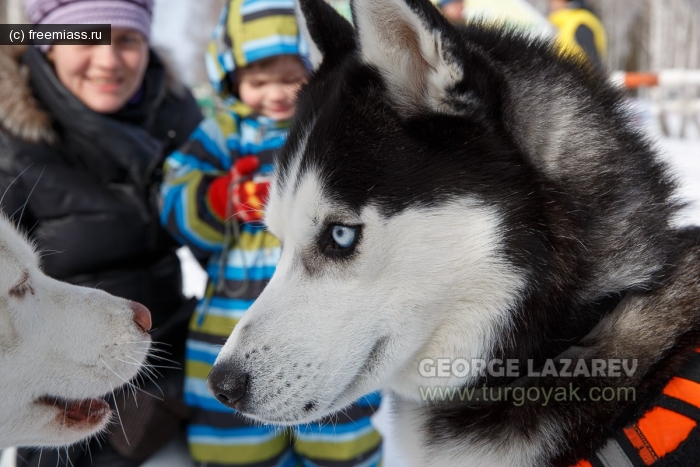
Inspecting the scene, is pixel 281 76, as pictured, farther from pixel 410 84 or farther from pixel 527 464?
pixel 527 464

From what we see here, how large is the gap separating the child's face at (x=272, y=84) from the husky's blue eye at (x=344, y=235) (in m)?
1.07

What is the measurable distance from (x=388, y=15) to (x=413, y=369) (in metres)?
0.76

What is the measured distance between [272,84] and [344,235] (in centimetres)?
117

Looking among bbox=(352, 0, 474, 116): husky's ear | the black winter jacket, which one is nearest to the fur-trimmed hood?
the black winter jacket

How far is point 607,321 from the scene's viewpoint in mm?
1249

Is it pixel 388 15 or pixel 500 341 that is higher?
pixel 388 15

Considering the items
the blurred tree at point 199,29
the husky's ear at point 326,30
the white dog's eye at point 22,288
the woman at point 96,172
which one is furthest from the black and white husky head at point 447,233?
the blurred tree at point 199,29

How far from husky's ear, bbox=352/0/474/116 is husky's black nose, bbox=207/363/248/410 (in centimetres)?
67

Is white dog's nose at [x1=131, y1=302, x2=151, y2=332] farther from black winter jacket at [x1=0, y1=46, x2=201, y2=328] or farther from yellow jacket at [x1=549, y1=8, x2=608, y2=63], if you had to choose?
yellow jacket at [x1=549, y1=8, x2=608, y2=63]

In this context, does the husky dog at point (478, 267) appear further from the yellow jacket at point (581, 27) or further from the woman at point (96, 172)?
the yellow jacket at point (581, 27)

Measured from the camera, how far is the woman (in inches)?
77.6

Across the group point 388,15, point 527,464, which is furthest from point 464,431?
point 388,15

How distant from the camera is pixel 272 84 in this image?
2.23m

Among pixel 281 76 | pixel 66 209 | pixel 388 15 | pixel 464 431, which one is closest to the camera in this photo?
pixel 388 15
